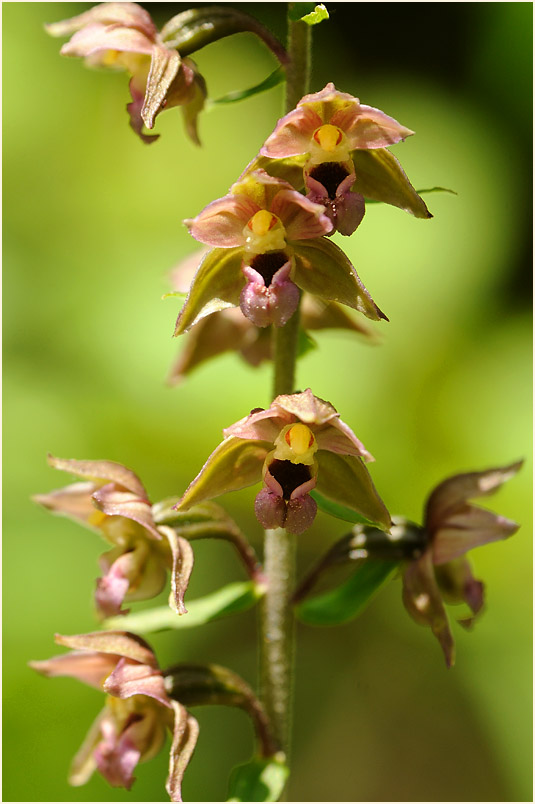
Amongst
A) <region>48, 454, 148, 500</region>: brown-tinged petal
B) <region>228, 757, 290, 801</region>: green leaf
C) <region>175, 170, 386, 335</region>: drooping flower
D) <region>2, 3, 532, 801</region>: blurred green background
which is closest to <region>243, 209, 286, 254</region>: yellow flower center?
<region>175, 170, 386, 335</region>: drooping flower

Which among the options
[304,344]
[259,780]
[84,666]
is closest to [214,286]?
[304,344]

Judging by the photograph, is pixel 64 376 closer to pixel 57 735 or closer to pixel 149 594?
pixel 57 735

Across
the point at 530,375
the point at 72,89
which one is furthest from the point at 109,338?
the point at 530,375

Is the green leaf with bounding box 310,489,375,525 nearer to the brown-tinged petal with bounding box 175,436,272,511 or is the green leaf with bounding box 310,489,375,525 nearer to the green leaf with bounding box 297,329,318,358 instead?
the brown-tinged petal with bounding box 175,436,272,511

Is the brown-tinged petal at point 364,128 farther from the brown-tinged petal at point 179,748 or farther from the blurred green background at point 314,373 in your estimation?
the blurred green background at point 314,373

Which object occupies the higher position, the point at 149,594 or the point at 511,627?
the point at 149,594

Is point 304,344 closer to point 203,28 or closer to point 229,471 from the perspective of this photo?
point 229,471
